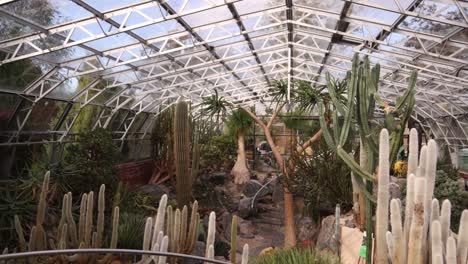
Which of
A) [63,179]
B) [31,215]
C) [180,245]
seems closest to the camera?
[180,245]

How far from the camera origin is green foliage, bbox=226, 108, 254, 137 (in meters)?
13.6

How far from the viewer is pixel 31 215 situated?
5.95 m

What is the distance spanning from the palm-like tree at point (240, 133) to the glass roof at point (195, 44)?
1.58m

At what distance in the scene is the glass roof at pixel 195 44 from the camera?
6555 millimetres

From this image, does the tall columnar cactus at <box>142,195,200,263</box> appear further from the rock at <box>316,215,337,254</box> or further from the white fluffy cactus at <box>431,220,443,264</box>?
the white fluffy cactus at <box>431,220,443,264</box>

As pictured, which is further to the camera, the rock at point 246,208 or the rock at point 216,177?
the rock at point 216,177

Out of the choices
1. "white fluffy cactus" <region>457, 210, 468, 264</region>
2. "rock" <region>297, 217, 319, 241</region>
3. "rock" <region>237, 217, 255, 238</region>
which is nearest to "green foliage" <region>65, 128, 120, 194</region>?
"rock" <region>237, 217, 255, 238</region>

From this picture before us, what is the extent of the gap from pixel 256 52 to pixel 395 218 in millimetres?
9120

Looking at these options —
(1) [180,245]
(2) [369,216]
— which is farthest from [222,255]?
(2) [369,216]

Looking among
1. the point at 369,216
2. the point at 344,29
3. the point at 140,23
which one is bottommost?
the point at 369,216

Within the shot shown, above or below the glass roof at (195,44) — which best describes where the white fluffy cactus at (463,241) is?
below

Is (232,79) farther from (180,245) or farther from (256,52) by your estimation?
(180,245)

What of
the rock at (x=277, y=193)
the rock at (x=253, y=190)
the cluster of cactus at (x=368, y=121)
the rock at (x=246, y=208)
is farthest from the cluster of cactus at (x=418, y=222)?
the rock at (x=253, y=190)

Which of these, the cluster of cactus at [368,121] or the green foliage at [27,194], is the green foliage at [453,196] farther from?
the green foliage at [27,194]
